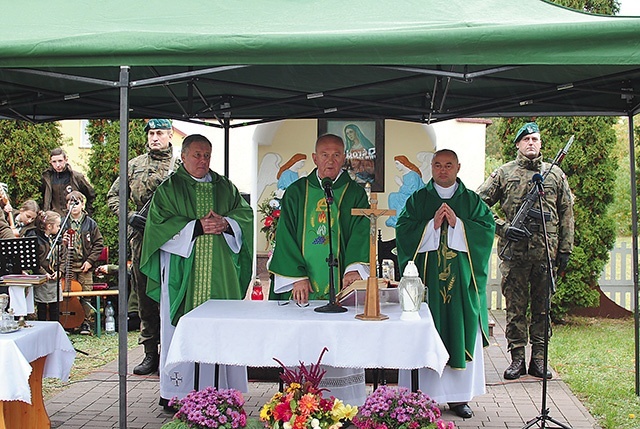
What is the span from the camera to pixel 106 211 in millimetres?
10617

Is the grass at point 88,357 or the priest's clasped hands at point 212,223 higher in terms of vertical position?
the priest's clasped hands at point 212,223

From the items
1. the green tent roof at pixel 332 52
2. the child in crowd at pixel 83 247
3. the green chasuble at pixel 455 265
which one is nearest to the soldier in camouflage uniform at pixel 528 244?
the green tent roof at pixel 332 52

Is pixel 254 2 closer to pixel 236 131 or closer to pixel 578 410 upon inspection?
pixel 578 410

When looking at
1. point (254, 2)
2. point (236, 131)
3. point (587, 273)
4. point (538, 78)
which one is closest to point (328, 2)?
point (254, 2)

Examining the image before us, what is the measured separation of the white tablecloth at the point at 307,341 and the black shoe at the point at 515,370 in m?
2.81

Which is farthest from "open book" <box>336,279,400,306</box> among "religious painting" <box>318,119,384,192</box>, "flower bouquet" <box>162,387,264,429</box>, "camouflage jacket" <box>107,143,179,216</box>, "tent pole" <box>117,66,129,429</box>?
"religious painting" <box>318,119,384,192</box>

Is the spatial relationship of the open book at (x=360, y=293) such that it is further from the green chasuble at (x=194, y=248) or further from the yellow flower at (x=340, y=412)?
the green chasuble at (x=194, y=248)

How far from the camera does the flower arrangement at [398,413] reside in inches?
156

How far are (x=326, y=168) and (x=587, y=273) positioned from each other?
19.5 ft

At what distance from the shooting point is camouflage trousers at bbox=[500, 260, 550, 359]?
6812 mm

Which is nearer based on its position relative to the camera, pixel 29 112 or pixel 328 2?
pixel 328 2

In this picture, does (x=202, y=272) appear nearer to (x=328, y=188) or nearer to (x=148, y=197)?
(x=328, y=188)

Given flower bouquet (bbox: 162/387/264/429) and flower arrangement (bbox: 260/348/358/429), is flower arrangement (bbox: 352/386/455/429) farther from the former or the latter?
flower bouquet (bbox: 162/387/264/429)

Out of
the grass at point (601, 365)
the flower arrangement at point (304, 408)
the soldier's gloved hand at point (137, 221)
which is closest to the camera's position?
the flower arrangement at point (304, 408)
